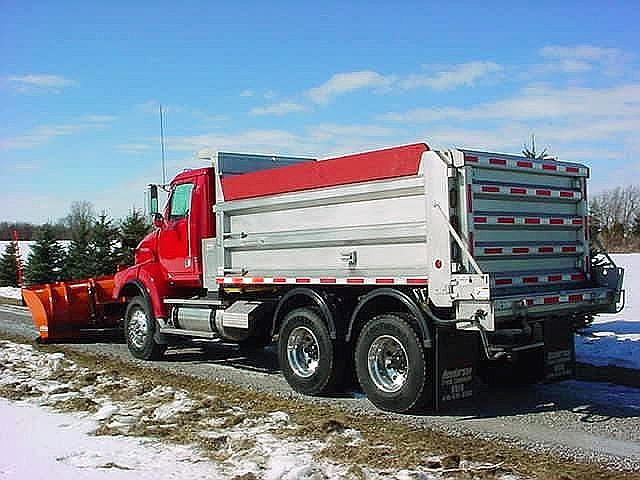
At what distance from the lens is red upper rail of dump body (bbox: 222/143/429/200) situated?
7.61 metres

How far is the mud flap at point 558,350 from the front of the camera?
26.0 ft

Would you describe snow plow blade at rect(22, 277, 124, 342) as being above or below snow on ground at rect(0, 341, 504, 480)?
above

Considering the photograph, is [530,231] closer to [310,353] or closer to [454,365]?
[454,365]

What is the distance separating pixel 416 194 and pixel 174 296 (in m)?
5.85

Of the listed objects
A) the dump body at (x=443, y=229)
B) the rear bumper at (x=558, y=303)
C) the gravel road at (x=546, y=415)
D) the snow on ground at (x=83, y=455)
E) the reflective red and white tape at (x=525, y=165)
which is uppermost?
the reflective red and white tape at (x=525, y=165)

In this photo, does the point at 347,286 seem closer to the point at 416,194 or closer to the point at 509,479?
the point at 416,194

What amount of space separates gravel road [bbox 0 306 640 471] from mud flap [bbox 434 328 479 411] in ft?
0.76

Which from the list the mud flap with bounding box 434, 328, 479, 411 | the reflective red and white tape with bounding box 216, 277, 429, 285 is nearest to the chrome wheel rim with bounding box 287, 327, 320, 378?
the reflective red and white tape with bounding box 216, 277, 429, 285

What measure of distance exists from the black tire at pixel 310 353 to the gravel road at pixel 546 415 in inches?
6.9

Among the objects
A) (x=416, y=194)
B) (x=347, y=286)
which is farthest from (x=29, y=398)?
(x=416, y=194)

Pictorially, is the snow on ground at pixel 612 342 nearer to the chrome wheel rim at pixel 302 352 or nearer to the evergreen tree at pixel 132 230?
the chrome wheel rim at pixel 302 352

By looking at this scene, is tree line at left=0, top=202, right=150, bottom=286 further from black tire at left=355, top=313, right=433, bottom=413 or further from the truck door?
black tire at left=355, top=313, right=433, bottom=413

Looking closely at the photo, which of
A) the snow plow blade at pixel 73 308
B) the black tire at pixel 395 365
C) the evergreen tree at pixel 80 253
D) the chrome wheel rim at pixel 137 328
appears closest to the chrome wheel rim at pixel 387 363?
the black tire at pixel 395 365

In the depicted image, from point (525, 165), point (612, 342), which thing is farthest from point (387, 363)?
point (612, 342)
